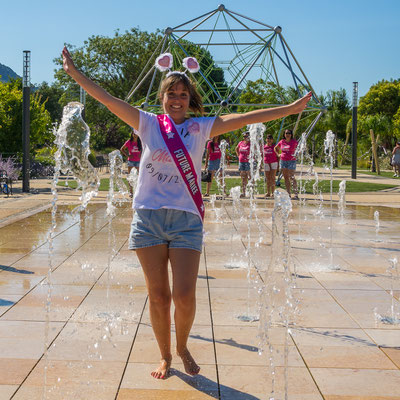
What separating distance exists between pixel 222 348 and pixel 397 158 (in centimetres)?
2373

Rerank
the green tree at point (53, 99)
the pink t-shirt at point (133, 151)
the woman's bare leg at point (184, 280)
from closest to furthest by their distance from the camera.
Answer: the woman's bare leg at point (184, 280), the pink t-shirt at point (133, 151), the green tree at point (53, 99)

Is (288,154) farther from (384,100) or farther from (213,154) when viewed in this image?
(384,100)

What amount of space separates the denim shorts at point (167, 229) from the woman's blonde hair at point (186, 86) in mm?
685

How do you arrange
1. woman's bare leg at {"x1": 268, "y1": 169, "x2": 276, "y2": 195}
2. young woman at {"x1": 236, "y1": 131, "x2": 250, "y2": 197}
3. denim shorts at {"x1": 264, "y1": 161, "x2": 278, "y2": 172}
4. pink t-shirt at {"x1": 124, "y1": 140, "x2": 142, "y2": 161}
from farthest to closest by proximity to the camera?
1. woman's bare leg at {"x1": 268, "y1": 169, "x2": 276, "y2": 195}
2. denim shorts at {"x1": 264, "y1": 161, "x2": 278, "y2": 172}
3. young woman at {"x1": 236, "y1": 131, "x2": 250, "y2": 197}
4. pink t-shirt at {"x1": 124, "y1": 140, "x2": 142, "y2": 161}

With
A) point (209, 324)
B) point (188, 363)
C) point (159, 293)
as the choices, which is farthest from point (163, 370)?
point (209, 324)

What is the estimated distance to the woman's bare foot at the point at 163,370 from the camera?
3.49m

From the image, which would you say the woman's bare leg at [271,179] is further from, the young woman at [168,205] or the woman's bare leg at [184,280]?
the woman's bare leg at [184,280]

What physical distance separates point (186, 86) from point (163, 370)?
1.60m

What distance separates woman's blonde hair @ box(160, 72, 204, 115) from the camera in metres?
3.52

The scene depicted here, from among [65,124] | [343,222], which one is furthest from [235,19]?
[65,124]

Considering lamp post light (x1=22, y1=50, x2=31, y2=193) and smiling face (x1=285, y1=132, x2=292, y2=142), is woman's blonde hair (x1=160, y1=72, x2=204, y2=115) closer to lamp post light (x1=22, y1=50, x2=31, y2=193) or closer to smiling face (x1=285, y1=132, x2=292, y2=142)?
smiling face (x1=285, y1=132, x2=292, y2=142)

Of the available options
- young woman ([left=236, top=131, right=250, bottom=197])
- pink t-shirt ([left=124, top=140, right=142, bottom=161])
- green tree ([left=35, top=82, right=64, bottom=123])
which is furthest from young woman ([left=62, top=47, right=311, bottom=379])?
green tree ([left=35, top=82, right=64, bottom=123])

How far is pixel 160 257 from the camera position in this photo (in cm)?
337

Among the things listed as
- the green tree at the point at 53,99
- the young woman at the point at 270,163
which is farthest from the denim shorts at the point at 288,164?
the green tree at the point at 53,99
